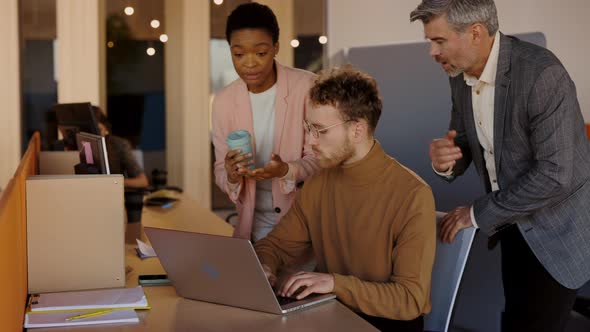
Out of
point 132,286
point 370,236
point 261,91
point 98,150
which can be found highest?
point 261,91

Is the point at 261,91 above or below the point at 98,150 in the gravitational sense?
above

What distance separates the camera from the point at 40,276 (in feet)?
6.73

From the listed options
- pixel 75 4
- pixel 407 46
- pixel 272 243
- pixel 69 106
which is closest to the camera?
pixel 272 243

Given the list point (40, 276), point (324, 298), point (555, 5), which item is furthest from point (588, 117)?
point (40, 276)

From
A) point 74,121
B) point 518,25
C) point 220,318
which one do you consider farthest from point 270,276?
point 518,25

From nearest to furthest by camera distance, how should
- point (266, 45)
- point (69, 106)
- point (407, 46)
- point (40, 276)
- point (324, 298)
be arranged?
point (324, 298), point (40, 276), point (266, 45), point (69, 106), point (407, 46)

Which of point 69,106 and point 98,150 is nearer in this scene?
point 98,150

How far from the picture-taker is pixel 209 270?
1846mm

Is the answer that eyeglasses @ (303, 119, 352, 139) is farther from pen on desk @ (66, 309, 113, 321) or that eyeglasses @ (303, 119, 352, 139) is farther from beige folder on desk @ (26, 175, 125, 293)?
pen on desk @ (66, 309, 113, 321)

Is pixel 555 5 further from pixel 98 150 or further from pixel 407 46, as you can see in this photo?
pixel 98 150

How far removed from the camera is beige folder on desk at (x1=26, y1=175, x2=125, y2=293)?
2045 mm

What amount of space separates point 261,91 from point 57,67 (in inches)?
155

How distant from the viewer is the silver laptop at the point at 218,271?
1.73 m

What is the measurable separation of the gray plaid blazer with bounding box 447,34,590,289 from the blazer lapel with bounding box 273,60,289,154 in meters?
0.79
